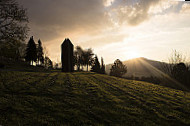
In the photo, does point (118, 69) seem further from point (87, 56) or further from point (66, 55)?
point (66, 55)

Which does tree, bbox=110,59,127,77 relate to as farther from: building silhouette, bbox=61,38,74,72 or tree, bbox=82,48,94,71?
building silhouette, bbox=61,38,74,72

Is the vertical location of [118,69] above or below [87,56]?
below

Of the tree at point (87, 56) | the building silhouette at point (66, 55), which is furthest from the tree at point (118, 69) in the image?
the building silhouette at point (66, 55)

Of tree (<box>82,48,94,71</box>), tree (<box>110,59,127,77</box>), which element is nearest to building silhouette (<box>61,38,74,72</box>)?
tree (<box>82,48,94,71</box>)

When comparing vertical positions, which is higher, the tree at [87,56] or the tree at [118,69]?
the tree at [87,56]

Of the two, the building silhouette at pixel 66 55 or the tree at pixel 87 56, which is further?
the tree at pixel 87 56

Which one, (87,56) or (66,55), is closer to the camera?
(66,55)

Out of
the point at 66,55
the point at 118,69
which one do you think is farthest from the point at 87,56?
the point at 66,55

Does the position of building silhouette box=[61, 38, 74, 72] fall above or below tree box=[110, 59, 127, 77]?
above

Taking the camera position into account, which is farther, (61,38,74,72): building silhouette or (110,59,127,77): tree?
(110,59,127,77): tree

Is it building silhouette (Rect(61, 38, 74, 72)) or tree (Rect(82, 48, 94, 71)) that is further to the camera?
tree (Rect(82, 48, 94, 71))

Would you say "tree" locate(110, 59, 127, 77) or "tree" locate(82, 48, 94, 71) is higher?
"tree" locate(82, 48, 94, 71)

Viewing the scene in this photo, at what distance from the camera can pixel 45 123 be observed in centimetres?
581

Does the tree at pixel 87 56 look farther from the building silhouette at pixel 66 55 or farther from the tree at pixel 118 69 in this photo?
the building silhouette at pixel 66 55
